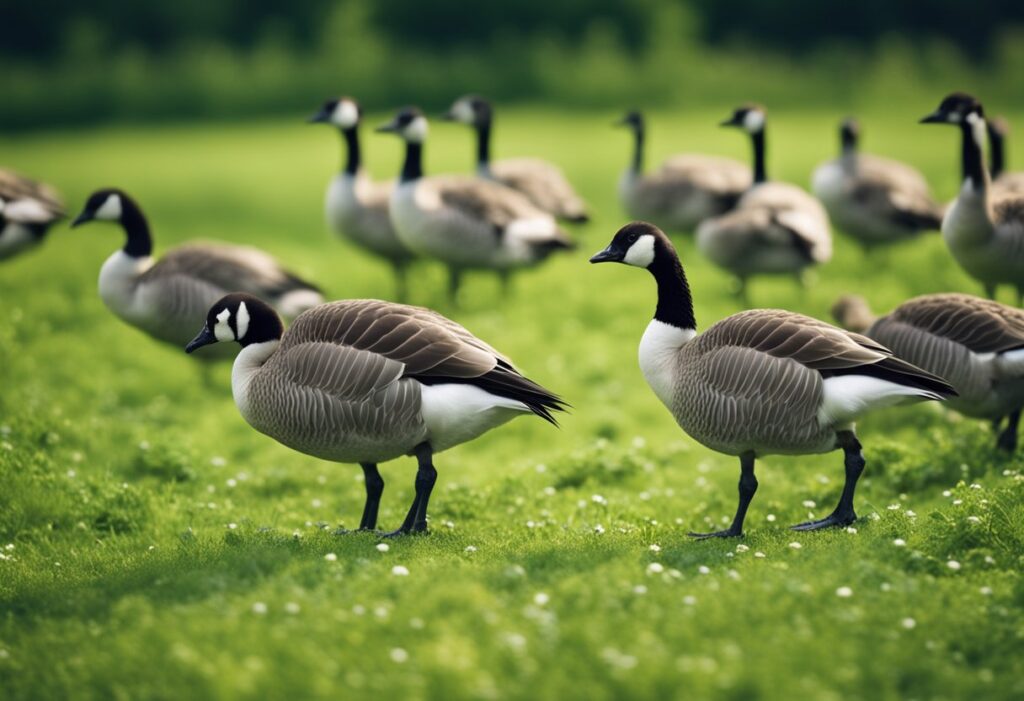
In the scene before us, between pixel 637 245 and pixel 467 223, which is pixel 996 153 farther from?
pixel 637 245

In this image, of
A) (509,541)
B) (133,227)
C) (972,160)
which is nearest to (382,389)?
(509,541)

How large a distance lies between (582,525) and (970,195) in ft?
20.9

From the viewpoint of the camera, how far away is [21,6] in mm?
39469

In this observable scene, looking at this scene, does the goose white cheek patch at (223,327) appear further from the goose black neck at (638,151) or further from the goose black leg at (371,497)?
the goose black neck at (638,151)

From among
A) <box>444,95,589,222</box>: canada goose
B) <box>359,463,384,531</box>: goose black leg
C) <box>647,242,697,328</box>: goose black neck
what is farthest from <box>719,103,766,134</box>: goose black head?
<box>359,463,384,531</box>: goose black leg

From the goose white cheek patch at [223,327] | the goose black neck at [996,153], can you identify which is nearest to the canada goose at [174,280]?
the goose white cheek patch at [223,327]

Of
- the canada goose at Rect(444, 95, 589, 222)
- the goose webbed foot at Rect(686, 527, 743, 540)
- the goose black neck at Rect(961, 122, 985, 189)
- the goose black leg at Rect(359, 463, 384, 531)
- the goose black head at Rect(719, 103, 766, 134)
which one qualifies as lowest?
the goose black leg at Rect(359, 463, 384, 531)

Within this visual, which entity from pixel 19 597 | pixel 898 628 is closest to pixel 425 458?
pixel 19 597

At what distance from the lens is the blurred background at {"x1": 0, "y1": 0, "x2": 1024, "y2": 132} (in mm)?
36312

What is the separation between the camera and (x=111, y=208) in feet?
47.5

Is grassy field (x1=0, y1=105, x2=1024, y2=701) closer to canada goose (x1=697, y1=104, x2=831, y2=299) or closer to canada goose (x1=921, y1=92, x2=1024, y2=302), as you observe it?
canada goose (x1=697, y1=104, x2=831, y2=299)

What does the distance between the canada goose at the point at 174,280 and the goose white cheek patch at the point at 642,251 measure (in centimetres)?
559

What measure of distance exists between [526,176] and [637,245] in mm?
10073

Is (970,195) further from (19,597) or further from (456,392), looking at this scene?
(19,597)
